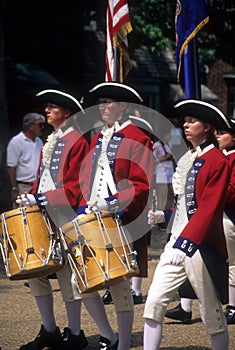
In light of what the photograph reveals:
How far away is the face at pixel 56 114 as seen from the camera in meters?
6.41

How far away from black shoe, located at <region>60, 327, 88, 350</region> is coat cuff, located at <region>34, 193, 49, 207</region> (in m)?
1.04

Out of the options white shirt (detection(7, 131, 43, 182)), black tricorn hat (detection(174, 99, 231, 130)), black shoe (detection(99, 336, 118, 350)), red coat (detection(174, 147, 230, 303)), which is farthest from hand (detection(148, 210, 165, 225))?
white shirt (detection(7, 131, 43, 182))

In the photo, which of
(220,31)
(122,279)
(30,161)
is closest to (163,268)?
(122,279)

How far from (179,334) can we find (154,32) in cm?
1262

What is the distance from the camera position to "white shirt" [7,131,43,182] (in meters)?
11.0

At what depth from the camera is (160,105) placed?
26703 millimetres

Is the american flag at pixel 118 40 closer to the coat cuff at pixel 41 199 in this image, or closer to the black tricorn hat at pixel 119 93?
the black tricorn hat at pixel 119 93

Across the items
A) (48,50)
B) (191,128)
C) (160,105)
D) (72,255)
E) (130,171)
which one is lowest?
(160,105)

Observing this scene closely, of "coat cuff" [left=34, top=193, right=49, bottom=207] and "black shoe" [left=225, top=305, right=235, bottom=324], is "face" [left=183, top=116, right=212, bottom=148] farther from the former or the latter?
"black shoe" [left=225, top=305, right=235, bottom=324]

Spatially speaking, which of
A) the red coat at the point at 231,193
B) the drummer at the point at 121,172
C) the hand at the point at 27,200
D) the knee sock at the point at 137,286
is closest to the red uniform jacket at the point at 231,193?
the red coat at the point at 231,193

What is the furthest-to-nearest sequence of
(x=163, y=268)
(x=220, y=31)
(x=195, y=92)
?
1. (x=220, y=31)
2. (x=195, y=92)
3. (x=163, y=268)

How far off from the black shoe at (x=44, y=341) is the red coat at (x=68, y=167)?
0.94 metres

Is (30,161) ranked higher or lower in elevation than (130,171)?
lower

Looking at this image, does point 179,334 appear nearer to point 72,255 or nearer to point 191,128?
point 72,255
